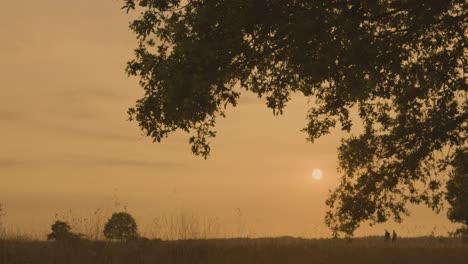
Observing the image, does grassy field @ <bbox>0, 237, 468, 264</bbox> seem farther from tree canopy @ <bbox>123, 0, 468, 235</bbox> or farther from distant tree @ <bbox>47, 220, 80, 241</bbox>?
tree canopy @ <bbox>123, 0, 468, 235</bbox>

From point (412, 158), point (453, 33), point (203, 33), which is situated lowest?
point (412, 158)

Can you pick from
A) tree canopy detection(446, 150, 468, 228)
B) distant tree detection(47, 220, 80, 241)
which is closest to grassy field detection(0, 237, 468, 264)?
distant tree detection(47, 220, 80, 241)

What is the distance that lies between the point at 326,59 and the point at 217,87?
2.09m

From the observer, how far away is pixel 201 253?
2181 centimetres

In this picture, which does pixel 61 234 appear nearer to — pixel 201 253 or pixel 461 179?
pixel 201 253

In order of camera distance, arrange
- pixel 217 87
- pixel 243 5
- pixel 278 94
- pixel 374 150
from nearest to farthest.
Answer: pixel 243 5 → pixel 217 87 → pixel 278 94 → pixel 374 150

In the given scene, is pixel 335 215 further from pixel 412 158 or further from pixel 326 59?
pixel 326 59

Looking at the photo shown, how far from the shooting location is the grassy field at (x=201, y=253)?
64.2ft

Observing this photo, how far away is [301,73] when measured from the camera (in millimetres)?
13234

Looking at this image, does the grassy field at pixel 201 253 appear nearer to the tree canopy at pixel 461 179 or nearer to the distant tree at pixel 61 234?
the distant tree at pixel 61 234

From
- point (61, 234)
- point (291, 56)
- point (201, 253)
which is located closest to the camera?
point (291, 56)

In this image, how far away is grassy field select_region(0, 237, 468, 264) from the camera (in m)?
19.6

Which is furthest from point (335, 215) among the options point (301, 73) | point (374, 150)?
point (301, 73)

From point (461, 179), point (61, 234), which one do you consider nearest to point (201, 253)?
point (61, 234)
